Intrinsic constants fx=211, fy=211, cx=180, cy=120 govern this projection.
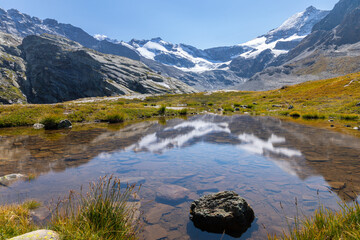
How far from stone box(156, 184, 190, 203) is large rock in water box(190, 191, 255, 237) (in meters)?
1.10

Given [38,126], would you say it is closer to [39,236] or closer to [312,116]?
[39,236]

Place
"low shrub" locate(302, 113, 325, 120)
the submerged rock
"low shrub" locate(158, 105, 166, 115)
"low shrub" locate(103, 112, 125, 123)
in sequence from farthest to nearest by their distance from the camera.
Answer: "low shrub" locate(158, 105, 166, 115), "low shrub" locate(302, 113, 325, 120), "low shrub" locate(103, 112, 125, 123), the submerged rock

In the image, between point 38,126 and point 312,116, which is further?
point 312,116

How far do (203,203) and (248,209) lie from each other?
4.09 feet

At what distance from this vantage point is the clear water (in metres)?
6.20

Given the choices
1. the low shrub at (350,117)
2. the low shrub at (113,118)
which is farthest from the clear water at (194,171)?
the low shrub at (350,117)

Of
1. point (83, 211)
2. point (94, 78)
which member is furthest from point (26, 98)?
point (83, 211)

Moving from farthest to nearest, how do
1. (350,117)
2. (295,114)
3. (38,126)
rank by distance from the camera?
1. (295,114)
2. (350,117)
3. (38,126)

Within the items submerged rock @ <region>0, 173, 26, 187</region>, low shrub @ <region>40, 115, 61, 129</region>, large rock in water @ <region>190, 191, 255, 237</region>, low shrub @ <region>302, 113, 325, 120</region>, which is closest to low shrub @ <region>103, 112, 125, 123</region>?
low shrub @ <region>40, 115, 61, 129</region>

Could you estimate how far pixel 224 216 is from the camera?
551 centimetres

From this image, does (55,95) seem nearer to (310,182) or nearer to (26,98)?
(26,98)

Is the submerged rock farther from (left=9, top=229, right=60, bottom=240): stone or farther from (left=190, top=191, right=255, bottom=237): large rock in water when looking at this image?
(left=190, top=191, right=255, bottom=237): large rock in water

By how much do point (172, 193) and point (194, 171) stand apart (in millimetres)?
2493

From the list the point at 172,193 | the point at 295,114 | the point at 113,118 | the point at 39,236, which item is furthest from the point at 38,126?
the point at 295,114
